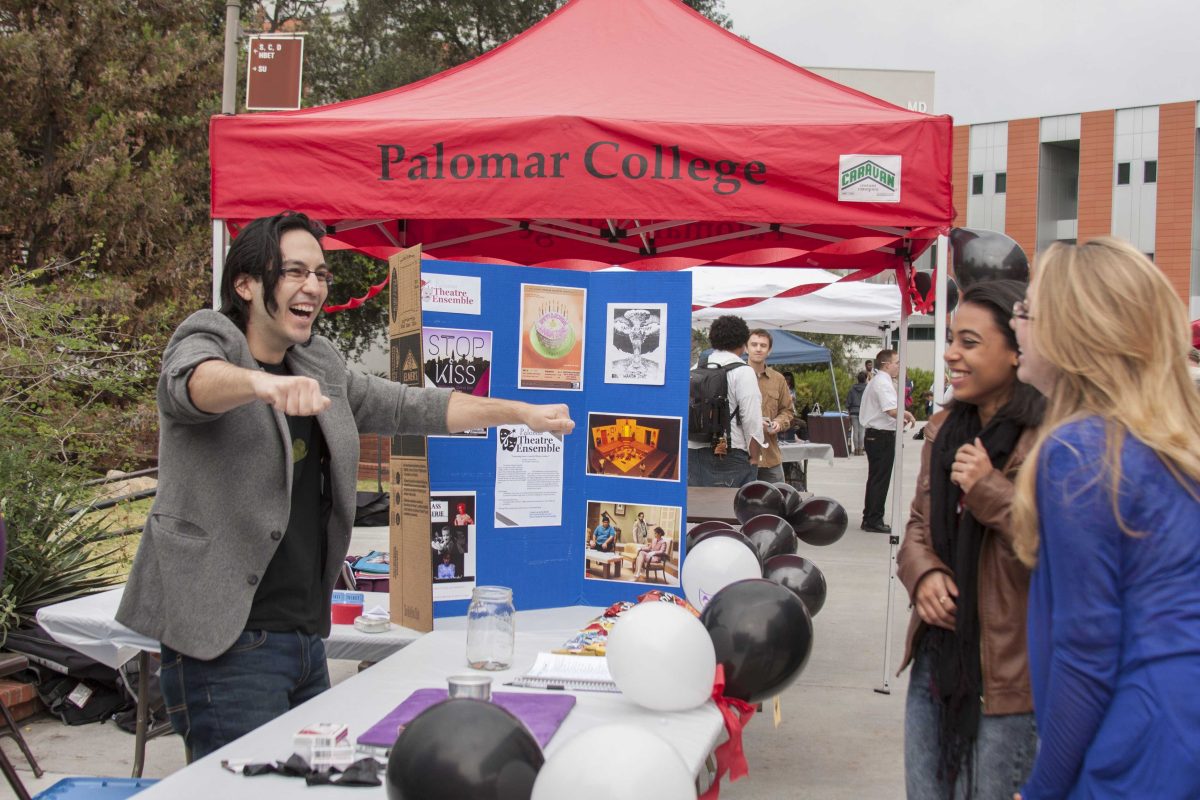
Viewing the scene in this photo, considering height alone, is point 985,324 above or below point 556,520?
above

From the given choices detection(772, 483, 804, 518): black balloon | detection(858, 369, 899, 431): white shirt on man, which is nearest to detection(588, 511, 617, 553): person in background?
detection(772, 483, 804, 518): black balloon

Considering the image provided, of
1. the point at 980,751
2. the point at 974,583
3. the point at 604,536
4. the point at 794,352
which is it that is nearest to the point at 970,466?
the point at 974,583

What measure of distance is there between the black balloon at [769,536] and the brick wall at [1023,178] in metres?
44.0

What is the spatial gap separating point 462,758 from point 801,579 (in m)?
2.45

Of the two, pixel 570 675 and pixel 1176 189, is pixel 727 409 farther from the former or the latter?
pixel 1176 189

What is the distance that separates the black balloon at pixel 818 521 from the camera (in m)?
5.56

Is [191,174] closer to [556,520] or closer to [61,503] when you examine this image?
[61,503]

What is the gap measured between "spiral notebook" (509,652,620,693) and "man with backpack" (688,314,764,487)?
393cm

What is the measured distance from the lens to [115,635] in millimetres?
3387

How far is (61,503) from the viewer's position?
5133 mm

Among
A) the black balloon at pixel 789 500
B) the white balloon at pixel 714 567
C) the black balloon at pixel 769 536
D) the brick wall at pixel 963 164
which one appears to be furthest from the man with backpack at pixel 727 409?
the brick wall at pixel 963 164

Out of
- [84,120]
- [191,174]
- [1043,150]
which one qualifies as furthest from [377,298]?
[1043,150]

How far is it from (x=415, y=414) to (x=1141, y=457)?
166cm

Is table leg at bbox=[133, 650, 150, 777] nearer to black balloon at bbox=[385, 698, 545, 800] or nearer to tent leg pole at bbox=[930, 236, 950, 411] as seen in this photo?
black balloon at bbox=[385, 698, 545, 800]
